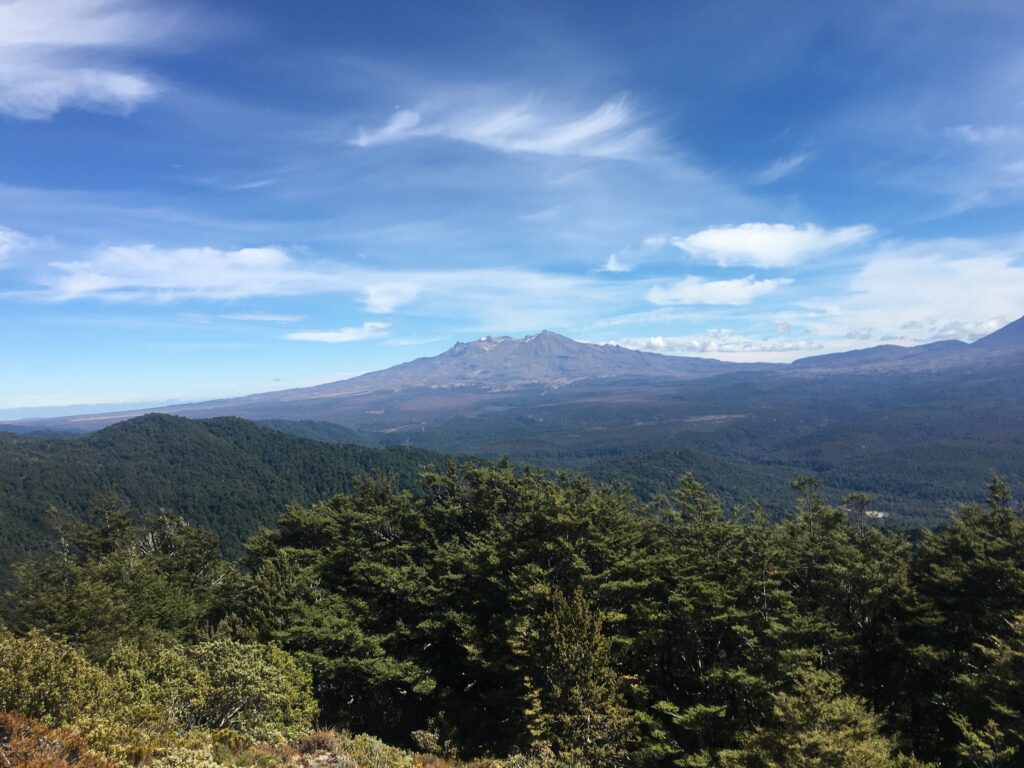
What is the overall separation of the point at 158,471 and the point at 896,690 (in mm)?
191724

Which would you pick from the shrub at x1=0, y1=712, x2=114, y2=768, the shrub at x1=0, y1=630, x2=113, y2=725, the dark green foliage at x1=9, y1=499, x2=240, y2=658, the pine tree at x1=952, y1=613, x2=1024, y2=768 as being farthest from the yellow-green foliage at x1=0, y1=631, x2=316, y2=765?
the pine tree at x1=952, y1=613, x2=1024, y2=768

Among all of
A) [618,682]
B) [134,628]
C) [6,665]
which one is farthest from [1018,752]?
[134,628]

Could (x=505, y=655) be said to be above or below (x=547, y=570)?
below

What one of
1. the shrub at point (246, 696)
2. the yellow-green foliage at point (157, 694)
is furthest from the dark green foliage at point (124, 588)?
the shrub at point (246, 696)

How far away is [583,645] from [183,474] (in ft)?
599

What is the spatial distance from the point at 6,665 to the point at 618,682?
17447 millimetres

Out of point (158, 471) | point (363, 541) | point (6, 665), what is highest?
point (6, 665)

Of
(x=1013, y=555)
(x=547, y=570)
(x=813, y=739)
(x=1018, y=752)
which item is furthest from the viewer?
(x=547, y=570)

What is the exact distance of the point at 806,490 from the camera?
32.8 m

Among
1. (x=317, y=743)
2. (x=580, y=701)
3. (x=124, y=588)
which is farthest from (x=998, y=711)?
(x=124, y=588)

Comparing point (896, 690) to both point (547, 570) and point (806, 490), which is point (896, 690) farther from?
point (547, 570)

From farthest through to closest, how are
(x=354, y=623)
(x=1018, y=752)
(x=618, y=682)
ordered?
1. (x=354, y=623)
2. (x=618, y=682)
3. (x=1018, y=752)

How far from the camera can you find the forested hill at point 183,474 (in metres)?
130

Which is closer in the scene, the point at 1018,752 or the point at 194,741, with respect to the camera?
the point at 194,741
